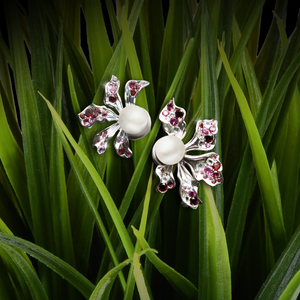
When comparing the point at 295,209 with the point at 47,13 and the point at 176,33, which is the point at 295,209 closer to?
the point at 176,33

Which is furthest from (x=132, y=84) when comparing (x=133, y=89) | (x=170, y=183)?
(x=170, y=183)

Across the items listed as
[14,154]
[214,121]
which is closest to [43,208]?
[14,154]

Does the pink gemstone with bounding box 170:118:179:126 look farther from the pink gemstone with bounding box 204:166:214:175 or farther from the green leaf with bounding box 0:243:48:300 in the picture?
the green leaf with bounding box 0:243:48:300

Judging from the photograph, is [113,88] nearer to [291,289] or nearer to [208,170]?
[208,170]

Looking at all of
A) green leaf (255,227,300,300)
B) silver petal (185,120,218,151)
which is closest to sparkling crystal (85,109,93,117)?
silver petal (185,120,218,151)

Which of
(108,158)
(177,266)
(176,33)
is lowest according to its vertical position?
(177,266)
